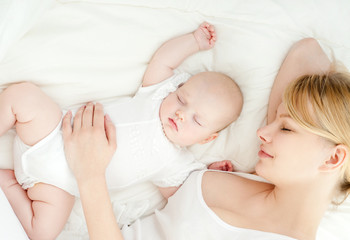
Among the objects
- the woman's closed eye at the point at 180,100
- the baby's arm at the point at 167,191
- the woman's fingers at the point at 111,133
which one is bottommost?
the baby's arm at the point at 167,191

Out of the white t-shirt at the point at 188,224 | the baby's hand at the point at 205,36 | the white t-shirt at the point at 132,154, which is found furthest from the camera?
the baby's hand at the point at 205,36

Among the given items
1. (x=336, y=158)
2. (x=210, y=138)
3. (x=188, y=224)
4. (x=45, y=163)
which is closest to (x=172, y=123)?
(x=210, y=138)

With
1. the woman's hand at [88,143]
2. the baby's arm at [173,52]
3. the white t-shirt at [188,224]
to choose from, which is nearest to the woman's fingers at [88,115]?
the woman's hand at [88,143]

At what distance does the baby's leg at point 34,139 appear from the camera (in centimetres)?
171

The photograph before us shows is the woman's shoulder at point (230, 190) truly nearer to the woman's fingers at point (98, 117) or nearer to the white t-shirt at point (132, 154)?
the white t-shirt at point (132, 154)

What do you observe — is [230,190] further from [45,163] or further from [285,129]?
[45,163]

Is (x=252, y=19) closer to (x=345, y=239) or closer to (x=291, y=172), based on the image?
(x=291, y=172)

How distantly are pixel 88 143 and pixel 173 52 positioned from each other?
0.56 m

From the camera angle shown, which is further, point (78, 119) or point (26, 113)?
point (78, 119)

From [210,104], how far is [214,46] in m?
0.34

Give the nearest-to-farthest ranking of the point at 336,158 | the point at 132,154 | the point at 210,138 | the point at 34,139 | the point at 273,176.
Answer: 1. the point at 336,158
2. the point at 273,176
3. the point at 34,139
4. the point at 132,154
5. the point at 210,138

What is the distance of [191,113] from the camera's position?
1833mm

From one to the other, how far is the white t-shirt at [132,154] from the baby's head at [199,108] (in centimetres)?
5

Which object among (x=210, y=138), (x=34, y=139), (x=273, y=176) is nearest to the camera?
(x=273, y=176)
